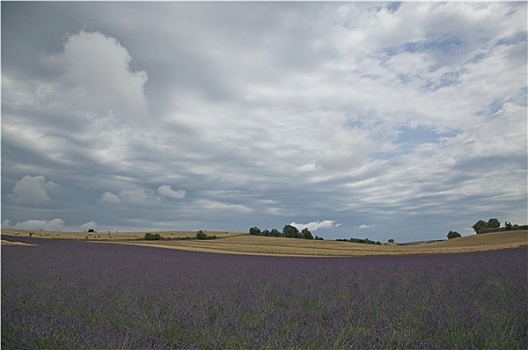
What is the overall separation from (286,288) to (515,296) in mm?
2586

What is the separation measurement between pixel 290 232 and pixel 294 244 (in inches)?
374

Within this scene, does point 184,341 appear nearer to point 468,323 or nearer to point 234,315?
point 234,315

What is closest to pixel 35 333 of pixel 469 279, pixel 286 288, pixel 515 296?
pixel 286 288

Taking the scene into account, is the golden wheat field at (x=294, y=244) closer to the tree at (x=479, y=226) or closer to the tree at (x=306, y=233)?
the tree at (x=306, y=233)

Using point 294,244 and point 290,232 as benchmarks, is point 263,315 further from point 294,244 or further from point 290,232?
point 290,232

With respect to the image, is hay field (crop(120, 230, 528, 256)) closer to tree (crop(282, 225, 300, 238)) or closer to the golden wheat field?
the golden wheat field

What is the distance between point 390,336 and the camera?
279cm

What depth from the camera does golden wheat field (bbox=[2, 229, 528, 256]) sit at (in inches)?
767

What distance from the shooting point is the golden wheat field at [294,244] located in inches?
767

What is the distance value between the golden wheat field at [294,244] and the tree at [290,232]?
3.80 meters

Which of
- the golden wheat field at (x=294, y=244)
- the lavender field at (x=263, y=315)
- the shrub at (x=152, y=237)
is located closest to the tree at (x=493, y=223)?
the golden wheat field at (x=294, y=244)

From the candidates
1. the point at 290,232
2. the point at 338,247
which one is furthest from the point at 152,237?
the point at 338,247

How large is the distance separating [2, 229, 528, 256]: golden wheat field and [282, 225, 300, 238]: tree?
12.5 feet

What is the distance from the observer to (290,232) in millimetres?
34500
